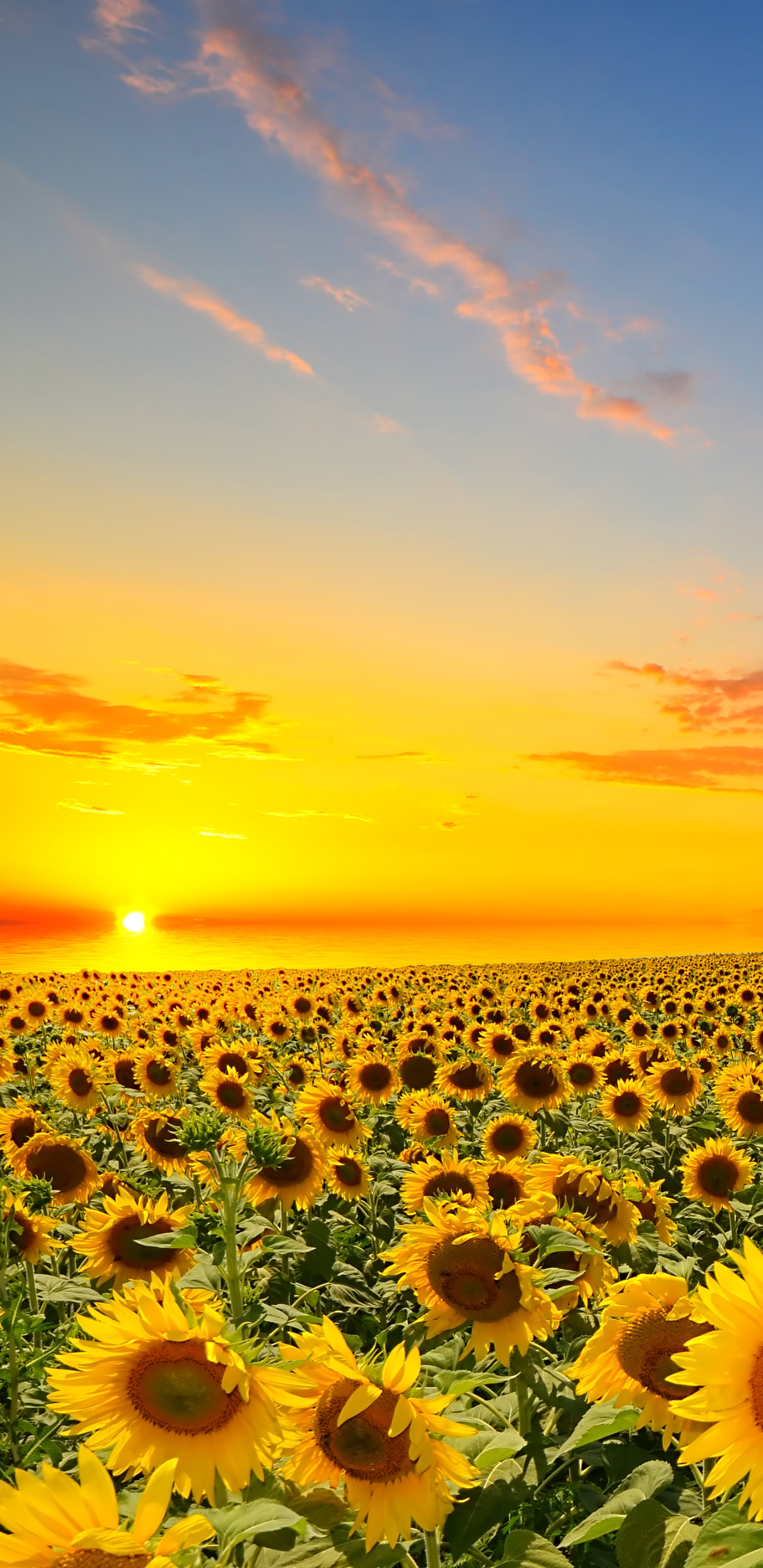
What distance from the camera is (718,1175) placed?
30.4 feet

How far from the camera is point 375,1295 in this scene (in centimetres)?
795

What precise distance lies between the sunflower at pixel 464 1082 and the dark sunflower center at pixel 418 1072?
0.20 m

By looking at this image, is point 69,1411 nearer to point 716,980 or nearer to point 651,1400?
point 651,1400

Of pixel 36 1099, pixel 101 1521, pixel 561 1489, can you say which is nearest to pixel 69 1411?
pixel 101 1521

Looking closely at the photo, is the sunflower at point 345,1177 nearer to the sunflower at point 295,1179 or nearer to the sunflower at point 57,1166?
the sunflower at point 295,1179

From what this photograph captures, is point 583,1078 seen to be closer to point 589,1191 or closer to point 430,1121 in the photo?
point 430,1121

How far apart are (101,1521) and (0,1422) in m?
5.07

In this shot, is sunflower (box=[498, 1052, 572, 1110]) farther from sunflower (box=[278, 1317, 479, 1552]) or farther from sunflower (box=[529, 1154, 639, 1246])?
sunflower (box=[278, 1317, 479, 1552])

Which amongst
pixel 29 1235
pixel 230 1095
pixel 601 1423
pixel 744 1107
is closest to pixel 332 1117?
pixel 230 1095

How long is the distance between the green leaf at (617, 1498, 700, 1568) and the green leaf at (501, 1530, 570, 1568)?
211 mm

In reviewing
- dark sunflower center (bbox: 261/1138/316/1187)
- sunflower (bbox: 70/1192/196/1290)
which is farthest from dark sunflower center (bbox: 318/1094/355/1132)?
sunflower (bbox: 70/1192/196/1290)

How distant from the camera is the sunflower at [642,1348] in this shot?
136 inches

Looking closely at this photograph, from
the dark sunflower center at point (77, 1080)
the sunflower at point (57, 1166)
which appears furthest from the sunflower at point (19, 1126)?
the dark sunflower center at point (77, 1080)

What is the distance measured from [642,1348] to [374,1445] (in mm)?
1234
